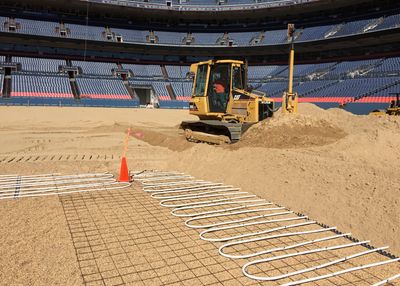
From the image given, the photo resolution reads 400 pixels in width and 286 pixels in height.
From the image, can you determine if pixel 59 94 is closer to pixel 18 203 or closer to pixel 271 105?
pixel 271 105

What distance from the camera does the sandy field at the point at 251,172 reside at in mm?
4461

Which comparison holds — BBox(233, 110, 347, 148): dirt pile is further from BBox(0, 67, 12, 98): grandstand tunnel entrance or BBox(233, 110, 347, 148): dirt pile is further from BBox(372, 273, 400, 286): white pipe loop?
BBox(0, 67, 12, 98): grandstand tunnel entrance

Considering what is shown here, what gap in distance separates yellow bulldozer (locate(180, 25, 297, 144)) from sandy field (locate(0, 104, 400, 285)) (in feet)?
3.54

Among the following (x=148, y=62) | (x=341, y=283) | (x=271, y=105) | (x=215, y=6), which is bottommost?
(x=341, y=283)

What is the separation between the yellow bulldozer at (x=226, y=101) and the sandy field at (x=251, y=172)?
1080 millimetres

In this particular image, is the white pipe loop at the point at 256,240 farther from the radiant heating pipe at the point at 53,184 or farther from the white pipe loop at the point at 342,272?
the radiant heating pipe at the point at 53,184

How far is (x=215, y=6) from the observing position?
39875 mm

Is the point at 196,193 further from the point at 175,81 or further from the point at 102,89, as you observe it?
the point at 175,81

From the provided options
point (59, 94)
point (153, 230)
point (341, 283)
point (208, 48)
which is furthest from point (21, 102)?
point (341, 283)

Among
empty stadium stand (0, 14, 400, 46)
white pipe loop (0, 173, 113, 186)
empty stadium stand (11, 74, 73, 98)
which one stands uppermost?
empty stadium stand (0, 14, 400, 46)

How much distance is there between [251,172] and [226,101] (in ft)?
15.0

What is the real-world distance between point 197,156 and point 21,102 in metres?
25.8

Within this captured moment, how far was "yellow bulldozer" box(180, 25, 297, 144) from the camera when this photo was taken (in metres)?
11.7

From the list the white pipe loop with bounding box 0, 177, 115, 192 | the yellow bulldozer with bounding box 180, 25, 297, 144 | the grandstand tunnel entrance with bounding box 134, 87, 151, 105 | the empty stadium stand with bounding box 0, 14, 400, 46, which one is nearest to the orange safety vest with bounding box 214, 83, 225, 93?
the yellow bulldozer with bounding box 180, 25, 297, 144
